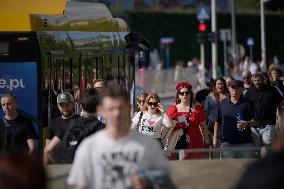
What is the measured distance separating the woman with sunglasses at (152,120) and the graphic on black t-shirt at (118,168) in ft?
21.2

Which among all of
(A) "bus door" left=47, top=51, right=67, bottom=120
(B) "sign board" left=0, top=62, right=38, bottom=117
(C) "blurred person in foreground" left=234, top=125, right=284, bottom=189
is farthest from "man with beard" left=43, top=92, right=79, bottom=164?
(A) "bus door" left=47, top=51, right=67, bottom=120

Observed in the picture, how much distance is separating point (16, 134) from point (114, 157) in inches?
195

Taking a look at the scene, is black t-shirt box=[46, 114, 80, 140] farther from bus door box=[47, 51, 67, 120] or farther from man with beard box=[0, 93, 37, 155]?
bus door box=[47, 51, 67, 120]

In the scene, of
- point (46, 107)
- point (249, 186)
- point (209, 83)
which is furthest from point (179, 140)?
point (249, 186)

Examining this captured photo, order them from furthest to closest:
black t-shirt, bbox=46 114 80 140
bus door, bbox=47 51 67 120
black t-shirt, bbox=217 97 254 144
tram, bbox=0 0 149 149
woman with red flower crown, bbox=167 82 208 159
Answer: bus door, bbox=47 51 67 120
tram, bbox=0 0 149 149
black t-shirt, bbox=217 97 254 144
woman with red flower crown, bbox=167 82 208 159
black t-shirt, bbox=46 114 80 140

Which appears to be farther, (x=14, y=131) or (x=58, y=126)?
(x=14, y=131)

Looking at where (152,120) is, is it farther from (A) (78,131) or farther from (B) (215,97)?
(A) (78,131)

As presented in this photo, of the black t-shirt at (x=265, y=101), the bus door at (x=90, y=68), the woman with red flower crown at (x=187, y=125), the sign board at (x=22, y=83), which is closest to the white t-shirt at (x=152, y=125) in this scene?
the woman with red flower crown at (x=187, y=125)

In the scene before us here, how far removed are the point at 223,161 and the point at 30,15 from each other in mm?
Result: 6847

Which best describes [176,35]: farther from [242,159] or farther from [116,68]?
[242,159]

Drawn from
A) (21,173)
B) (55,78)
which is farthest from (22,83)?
(21,173)

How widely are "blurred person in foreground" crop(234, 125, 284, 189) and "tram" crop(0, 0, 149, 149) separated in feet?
30.2

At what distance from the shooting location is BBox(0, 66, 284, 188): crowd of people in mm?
7684

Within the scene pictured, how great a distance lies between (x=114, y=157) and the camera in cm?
770
